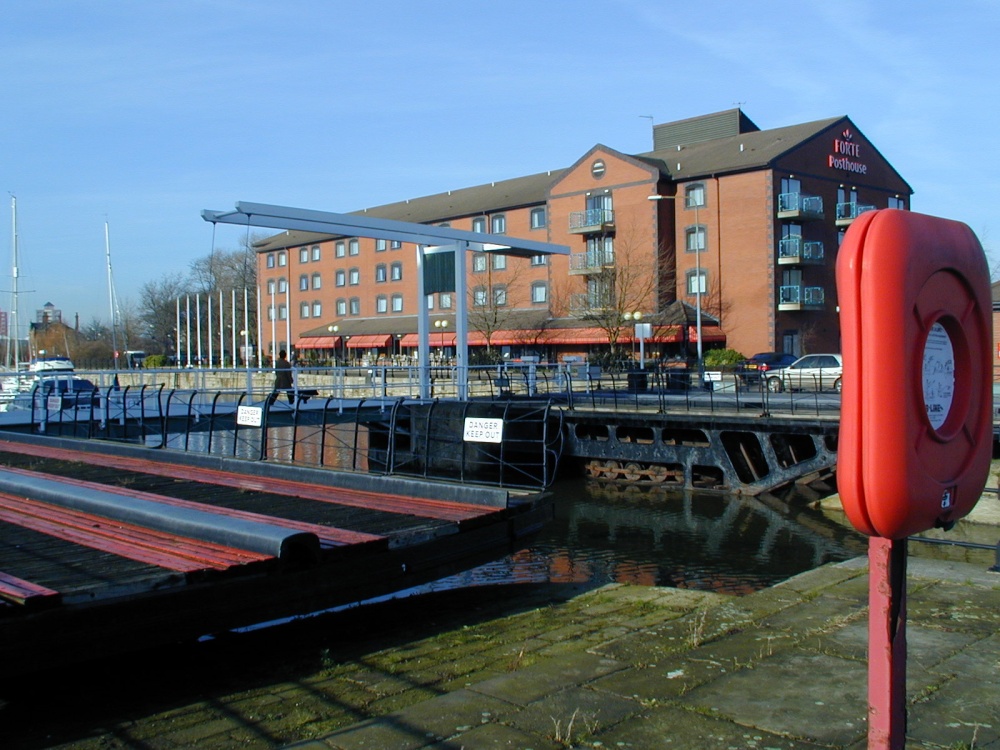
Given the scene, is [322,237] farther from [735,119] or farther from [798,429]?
[798,429]

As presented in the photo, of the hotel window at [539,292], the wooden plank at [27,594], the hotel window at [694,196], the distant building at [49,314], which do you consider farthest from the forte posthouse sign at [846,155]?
the distant building at [49,314]

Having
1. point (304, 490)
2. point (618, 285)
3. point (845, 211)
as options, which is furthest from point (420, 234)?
point (845, 211)

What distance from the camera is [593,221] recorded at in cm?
5688

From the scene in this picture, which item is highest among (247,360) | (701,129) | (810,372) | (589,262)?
(701,129)

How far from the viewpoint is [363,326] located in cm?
7081

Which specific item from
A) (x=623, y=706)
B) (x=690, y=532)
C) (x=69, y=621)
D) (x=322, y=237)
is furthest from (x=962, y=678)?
(x=322, y=237)

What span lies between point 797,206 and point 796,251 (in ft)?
7.90

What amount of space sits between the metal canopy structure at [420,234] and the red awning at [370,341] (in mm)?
40170

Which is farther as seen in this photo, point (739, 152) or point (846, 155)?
point (846, 155)

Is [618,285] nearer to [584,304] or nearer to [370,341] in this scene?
[584,304]

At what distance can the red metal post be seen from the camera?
3105 millimetres

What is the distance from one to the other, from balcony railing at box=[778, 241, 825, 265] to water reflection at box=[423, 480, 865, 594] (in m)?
31.0

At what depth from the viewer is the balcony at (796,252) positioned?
2025 inches

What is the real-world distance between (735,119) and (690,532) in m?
47.6
